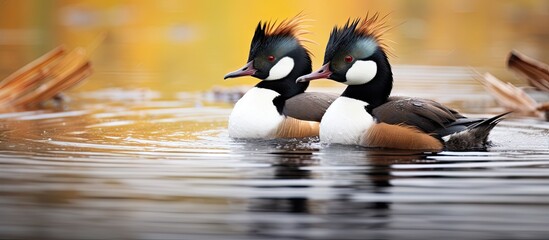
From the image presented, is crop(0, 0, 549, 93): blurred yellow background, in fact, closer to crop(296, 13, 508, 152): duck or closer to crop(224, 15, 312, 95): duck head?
crop(224, 15, 312, 95): duck head

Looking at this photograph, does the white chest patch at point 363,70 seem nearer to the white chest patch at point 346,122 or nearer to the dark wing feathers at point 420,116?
the white chest patch at point 346,122

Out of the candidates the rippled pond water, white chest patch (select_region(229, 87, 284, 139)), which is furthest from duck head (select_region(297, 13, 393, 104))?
the rippled pond water

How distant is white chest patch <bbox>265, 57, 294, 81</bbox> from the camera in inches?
392

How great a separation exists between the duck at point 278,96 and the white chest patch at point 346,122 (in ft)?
1.51

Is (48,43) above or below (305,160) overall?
above

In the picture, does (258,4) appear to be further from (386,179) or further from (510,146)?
(386,179)

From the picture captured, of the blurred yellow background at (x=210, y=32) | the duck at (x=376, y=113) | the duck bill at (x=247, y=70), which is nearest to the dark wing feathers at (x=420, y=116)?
the duck at (x=376, y=113)

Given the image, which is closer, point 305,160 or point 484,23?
point 305,160

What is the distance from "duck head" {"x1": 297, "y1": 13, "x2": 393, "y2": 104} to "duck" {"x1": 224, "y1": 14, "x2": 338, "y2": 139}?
466 mm

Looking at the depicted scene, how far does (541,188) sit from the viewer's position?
6.97 meters

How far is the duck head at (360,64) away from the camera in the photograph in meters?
9.27

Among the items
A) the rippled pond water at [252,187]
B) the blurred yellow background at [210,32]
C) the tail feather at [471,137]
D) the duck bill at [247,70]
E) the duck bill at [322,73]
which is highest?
the blurred yellow background at [210,32]

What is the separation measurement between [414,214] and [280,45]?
4185 millimetres

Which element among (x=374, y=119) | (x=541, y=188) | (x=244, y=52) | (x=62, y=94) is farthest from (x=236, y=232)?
(x=244, y=52)
